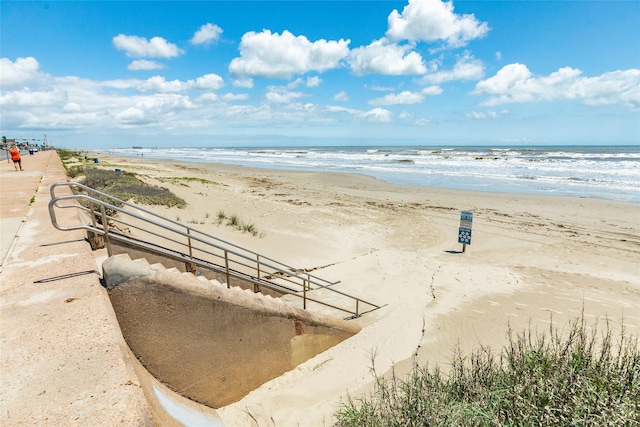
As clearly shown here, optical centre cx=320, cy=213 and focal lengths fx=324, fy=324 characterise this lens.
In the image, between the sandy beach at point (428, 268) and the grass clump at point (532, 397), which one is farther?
the sandy beach at point (428, 268)

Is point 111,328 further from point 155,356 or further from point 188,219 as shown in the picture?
point 188,219

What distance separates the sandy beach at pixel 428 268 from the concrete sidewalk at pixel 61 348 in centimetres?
248

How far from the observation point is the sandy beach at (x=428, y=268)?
568 centimetres

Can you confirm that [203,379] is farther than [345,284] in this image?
No

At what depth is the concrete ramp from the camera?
3691 millimetres

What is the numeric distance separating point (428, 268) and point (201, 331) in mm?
8135

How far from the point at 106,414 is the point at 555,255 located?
13211 mm

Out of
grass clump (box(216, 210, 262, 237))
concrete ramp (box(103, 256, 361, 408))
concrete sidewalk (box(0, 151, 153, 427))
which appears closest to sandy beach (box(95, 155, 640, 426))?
grass clump (box(216, 210, 262, 237))

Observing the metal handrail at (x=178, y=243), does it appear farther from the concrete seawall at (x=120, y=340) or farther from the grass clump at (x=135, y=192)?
the grass clump at (x=135, y=192)

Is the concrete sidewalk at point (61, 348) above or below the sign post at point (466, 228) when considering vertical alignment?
above

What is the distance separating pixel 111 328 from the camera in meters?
3.02

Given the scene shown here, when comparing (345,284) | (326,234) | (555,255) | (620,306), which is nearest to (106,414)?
(345,284)

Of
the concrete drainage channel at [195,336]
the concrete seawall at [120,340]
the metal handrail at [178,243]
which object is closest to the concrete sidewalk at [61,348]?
the concrete seawall at [120,340]

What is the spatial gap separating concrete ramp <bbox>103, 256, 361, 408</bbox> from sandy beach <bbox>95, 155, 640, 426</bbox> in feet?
1.33
